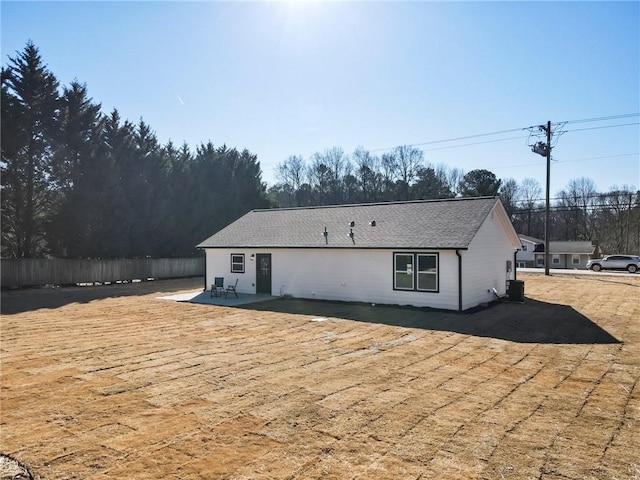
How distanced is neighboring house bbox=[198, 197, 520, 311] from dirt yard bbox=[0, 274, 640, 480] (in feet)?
10.0

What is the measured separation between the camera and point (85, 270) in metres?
25.0

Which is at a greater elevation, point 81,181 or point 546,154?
point 546,154

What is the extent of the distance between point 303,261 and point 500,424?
1316 centimetres

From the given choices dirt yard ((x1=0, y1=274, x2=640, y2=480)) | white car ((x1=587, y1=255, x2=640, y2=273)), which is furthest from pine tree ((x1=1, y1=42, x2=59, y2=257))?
white car ((x1=587, y1=255, x2=640, y2=273))

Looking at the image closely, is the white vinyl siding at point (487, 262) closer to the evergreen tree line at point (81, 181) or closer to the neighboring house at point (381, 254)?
the neighboring house at point (381, 254)

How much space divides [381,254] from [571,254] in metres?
41.5

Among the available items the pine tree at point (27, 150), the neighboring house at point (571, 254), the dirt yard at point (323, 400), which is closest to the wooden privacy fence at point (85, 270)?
the pine tree at point (27, 150)

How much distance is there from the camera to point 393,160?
2335 inches

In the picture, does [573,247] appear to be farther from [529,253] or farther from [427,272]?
[427,272]

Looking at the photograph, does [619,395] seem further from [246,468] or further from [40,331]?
[40,331]

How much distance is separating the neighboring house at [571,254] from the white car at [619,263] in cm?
969

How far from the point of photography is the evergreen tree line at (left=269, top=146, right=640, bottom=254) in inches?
2103

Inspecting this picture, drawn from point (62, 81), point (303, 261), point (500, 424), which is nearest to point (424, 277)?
point (303, 261)

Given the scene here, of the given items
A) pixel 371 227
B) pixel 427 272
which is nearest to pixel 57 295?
pixel 371 227
